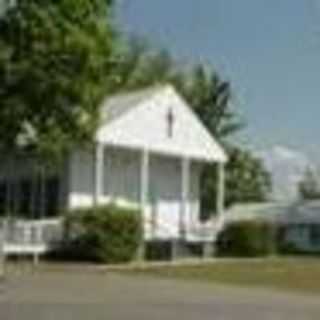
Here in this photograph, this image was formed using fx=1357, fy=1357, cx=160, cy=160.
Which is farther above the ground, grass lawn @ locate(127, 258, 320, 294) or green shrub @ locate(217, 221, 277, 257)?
green shrub @ locate(217, 221, 277, 257)

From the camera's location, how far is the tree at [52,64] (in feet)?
139

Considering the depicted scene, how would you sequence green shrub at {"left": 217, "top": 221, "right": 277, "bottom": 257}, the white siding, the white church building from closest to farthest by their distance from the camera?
the white church building
the white siding
green shrub at {"left": 217, "top": 221, "right": 277, "bottom": 257}

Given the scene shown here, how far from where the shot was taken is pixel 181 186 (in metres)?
55.8

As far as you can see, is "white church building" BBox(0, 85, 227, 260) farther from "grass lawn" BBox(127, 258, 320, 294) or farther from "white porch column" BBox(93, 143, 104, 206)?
"grass lawn" BBox(127, 258, 320, 294)

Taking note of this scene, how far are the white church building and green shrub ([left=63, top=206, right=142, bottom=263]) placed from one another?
1.16m

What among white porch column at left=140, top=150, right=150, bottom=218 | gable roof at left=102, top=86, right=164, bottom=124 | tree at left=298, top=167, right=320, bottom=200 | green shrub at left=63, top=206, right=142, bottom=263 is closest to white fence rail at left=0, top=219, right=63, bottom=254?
green shrub at left=63, top=206, right=142, bottom=263

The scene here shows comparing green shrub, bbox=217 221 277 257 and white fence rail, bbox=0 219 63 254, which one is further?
green shrub, bbox=217 221 277 257

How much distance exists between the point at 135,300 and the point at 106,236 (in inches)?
674

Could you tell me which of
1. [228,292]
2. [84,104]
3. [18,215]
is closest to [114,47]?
[84,104]

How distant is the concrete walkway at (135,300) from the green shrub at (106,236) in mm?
8599

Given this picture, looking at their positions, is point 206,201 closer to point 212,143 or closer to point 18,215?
point 212,143

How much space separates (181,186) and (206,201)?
22.3m

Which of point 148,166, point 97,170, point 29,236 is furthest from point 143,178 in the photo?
point 29,236

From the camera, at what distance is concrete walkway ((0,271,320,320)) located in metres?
23.9
